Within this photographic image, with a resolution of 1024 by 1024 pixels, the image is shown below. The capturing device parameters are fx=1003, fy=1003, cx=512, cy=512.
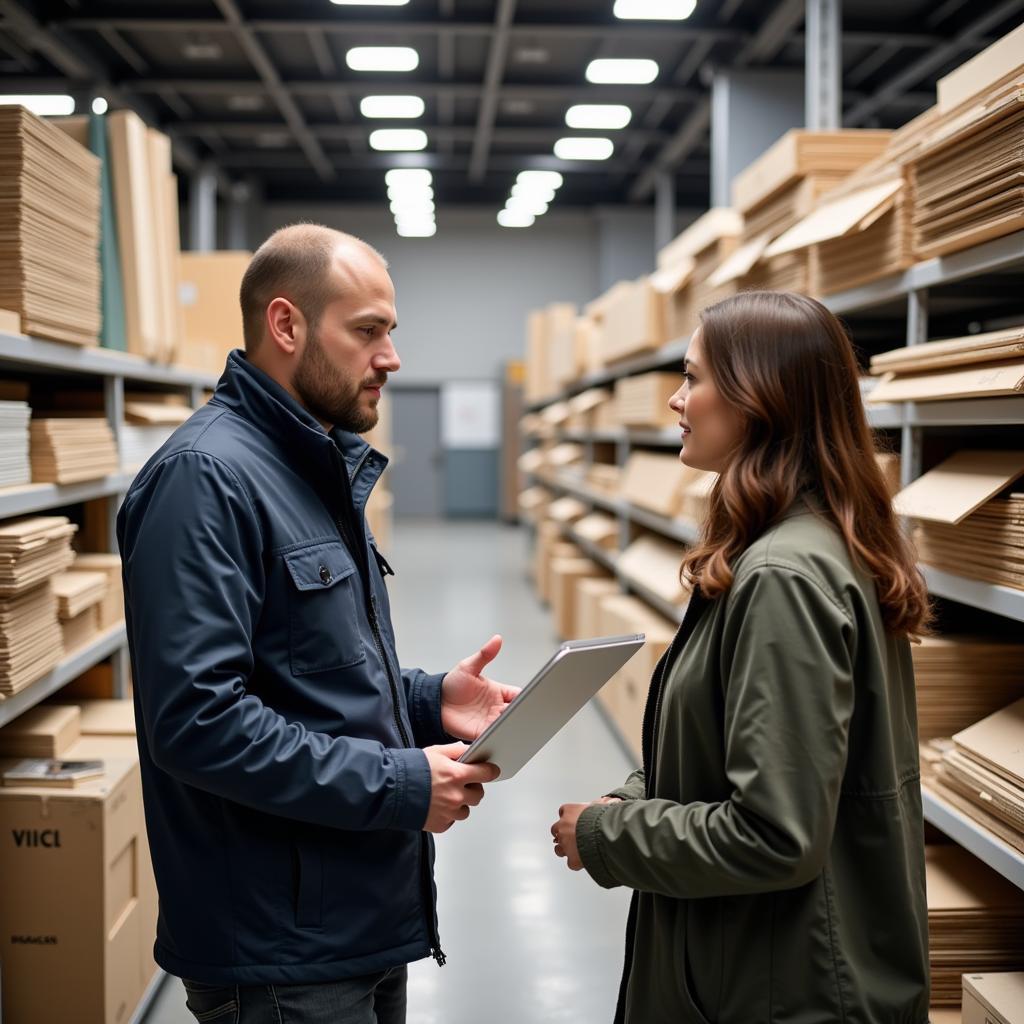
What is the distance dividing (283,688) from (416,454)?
16.2m

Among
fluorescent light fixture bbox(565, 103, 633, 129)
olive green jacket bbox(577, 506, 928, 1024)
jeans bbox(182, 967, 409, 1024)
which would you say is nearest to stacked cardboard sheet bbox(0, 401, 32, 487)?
jeans bbox(182, 967, 409, 1024)

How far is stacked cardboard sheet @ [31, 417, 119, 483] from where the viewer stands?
2.57 meters

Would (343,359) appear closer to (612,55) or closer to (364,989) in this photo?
(364,989)

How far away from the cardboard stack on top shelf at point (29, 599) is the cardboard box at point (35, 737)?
0.27 metres

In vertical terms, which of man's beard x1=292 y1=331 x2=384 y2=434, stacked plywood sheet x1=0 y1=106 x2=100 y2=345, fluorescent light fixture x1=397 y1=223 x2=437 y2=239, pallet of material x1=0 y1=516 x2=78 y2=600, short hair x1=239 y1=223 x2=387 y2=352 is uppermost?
fluorescent light fixture x1=397 y1=223 x2=437 y2=239

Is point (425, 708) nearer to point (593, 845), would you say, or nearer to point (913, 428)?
point (593, 845)

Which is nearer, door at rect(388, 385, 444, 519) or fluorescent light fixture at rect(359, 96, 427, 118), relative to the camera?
fluorescent light fixture at rect(359, 96, 427, 118)

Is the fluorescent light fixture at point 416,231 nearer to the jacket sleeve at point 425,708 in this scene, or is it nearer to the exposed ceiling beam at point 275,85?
the exposed ceiling beam at point 275,85

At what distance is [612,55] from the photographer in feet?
31.5

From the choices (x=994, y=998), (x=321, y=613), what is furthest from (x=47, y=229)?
(x=994, y=998)

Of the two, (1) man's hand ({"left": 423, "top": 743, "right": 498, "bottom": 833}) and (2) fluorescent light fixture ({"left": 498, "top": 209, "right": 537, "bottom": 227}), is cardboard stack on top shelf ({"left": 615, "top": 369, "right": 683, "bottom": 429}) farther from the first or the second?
(2) fluorescent light fixture ({"left": 498, "top": 209, "right": 537, "bottom": 227})

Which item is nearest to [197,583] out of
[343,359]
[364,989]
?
[343,359]

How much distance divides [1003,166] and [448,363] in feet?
49.7

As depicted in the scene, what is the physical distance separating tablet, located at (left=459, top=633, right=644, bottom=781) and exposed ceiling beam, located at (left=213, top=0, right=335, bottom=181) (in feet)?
24.3
